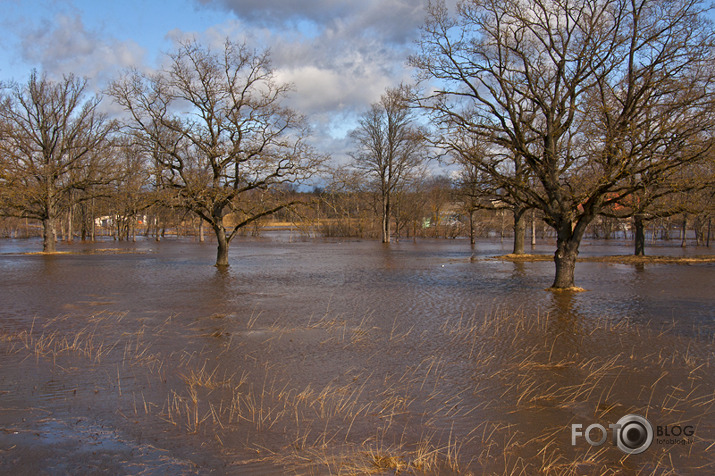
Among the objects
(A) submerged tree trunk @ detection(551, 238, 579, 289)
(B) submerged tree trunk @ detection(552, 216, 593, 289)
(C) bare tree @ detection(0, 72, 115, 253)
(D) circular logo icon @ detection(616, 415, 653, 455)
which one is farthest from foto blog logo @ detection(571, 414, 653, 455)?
(C) bare tree @ detection(0, 72, 115, 253)

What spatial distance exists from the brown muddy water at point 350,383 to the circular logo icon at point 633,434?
0.39 feet

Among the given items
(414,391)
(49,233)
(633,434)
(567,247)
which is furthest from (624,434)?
(49,233)

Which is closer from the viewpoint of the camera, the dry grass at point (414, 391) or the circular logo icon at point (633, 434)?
the dry grass at point (414, 391)

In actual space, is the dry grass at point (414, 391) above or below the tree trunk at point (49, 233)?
below

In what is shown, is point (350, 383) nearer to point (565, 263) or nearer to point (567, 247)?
point (567, 247)

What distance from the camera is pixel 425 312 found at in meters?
13.7

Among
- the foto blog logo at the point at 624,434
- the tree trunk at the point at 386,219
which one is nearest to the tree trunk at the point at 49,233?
the tree trunk at the point at 386,219

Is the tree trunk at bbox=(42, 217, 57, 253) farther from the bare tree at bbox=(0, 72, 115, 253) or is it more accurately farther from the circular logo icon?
the circular logo icon

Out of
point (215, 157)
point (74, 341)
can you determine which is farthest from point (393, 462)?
point (215, 157)

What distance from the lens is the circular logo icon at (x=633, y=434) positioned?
17.7 feet

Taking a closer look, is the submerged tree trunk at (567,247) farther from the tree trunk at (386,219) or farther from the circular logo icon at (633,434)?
the tree trunk at (386,219)

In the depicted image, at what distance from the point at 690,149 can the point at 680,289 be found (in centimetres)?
510

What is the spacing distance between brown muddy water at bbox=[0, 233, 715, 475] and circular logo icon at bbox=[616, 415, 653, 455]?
12 centimetres

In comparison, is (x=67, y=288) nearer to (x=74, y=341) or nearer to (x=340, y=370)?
(x=74, y=341)
